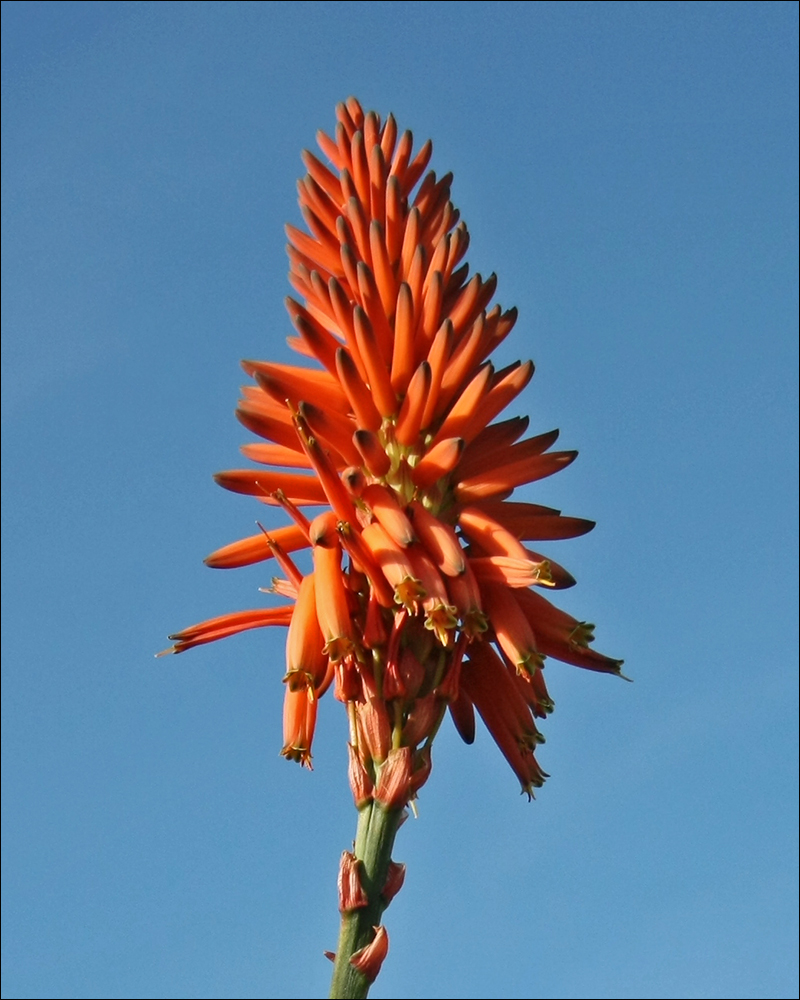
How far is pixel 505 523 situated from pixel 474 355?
3.51 feet

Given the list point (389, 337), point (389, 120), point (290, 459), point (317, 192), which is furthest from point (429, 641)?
point (389, 120)

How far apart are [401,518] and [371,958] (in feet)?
7.68

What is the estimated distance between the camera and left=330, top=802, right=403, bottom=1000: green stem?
20.0 ft

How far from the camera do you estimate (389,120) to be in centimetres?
965

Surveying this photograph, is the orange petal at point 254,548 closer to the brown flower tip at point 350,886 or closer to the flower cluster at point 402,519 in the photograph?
the flower cluster at point 402,519

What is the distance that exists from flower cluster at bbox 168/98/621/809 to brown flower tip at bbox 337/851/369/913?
35cm

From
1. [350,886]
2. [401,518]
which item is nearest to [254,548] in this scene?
[401,518]

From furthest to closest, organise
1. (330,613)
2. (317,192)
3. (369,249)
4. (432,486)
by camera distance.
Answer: (317,192) < (369,249) < (432,486) < (330,613)

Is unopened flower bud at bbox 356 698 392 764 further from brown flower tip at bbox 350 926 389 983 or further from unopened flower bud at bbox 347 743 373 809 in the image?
brown flower tip at bbox 350 926 389 983

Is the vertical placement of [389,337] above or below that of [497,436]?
above

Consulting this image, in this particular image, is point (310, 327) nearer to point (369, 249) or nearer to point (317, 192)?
point (369, 249)

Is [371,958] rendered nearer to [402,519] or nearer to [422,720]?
[422,720]

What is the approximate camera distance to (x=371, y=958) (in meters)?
6.12

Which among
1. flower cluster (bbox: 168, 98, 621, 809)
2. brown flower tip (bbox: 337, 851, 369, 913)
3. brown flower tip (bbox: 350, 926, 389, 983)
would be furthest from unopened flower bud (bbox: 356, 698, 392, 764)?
brown flower tip (bbox: 350, 926, 389, 983)
